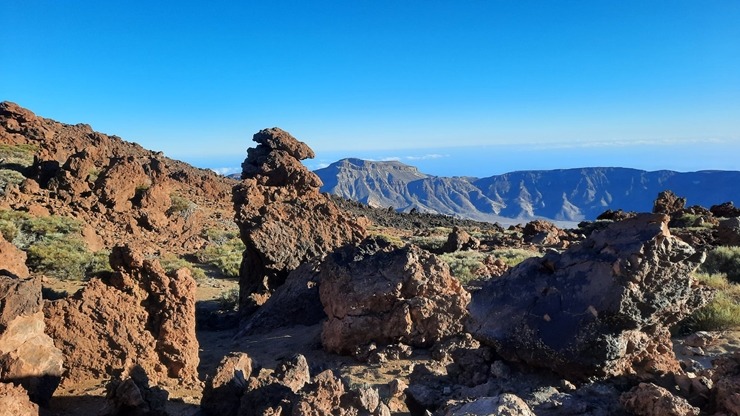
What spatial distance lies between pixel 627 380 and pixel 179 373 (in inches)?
176

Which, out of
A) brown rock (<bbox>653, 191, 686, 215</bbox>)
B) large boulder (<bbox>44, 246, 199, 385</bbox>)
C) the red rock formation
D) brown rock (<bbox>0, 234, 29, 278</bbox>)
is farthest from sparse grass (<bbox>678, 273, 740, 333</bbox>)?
brown rock (<bbox>653, 191, 686, 215</bbox>)

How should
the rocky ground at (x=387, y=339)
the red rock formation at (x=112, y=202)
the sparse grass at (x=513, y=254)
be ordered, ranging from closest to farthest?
the rocky ground at (x=387, y=339), the sparse grass at (x=513, y=254), the red rock formation at (x=112, y=202)

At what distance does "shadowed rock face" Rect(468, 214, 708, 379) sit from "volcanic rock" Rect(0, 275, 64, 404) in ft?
12.9

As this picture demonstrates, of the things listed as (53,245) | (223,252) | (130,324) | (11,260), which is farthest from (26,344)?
(223,252)

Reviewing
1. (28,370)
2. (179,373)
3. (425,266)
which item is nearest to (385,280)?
(425,266)

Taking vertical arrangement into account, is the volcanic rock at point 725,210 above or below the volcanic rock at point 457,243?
above

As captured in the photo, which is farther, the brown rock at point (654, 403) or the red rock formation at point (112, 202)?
the red rock formation at point (112, 202)

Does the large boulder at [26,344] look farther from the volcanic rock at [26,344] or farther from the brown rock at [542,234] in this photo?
the brown rock at [542,234]

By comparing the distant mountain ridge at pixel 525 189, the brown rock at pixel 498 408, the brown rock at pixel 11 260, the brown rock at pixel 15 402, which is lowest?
the distant mountain ridge at pixel 525 189

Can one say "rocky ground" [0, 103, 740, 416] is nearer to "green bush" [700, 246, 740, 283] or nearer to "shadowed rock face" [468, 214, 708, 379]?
"shadowed rock face" [468, 214, 708, 379]

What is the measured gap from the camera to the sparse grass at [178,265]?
14.9m

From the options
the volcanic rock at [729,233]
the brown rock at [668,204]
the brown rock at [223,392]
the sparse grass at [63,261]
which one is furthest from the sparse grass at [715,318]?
the brown rock at [668,204]

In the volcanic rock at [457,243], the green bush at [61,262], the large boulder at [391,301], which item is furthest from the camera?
Result: the volcanic rock at [457,243]

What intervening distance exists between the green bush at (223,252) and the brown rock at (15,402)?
12.1 m
